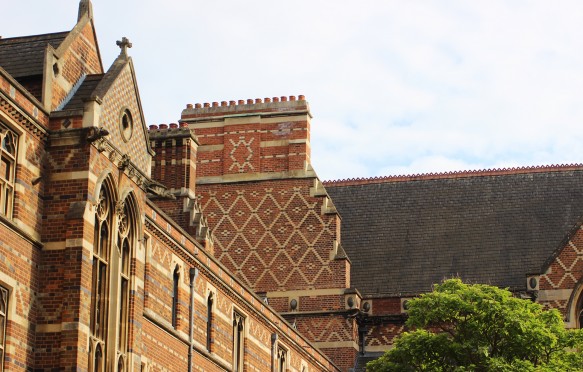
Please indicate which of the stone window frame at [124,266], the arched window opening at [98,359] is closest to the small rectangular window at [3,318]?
→ the arched window opening at [98,359]

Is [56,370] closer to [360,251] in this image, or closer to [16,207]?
[16,207]

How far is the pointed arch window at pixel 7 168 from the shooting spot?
22516 mm

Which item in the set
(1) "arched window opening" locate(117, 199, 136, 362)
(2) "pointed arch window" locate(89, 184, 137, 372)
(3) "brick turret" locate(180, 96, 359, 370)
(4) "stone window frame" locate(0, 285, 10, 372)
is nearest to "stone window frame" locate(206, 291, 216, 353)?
(1) "arched window opening" locate(117, 199, 136, 362)

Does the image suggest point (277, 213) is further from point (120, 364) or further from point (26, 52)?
point (120, 364)

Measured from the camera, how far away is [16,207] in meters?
22.8

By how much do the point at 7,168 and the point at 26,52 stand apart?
345cm

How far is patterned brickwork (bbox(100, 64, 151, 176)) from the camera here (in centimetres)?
2475

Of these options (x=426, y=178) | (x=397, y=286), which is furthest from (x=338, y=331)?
(x=426, y=178)

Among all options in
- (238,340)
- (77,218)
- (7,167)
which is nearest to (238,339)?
(238,340)

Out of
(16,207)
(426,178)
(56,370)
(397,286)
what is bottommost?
(56,370)

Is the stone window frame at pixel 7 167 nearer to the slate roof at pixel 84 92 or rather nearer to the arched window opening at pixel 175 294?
the slate roof at pixel 84 92

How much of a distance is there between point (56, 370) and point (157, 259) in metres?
6.57

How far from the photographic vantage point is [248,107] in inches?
1919

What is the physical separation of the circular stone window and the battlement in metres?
22.4
